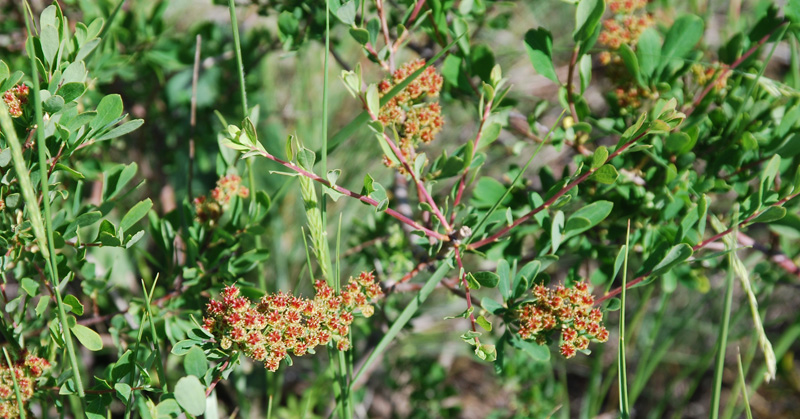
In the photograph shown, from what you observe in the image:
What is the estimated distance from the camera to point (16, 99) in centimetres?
69

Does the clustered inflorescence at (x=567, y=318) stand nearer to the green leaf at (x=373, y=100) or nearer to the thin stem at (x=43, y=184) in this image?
the green leaf at (x=373, y=100)

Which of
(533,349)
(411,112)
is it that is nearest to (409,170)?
(411,112)

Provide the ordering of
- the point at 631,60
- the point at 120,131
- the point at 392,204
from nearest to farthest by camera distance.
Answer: the point at 120,131 → the point at 631,60 → the point at 392,204

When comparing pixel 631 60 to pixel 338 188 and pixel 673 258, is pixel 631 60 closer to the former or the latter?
pixel 673 258

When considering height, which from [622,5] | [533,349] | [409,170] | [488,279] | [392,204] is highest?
[622,5]

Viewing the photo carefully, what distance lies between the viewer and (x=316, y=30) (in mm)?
994

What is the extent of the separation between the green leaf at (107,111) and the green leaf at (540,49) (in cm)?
56

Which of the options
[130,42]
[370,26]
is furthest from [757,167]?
[130,42]

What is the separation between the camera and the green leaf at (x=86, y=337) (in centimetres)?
73

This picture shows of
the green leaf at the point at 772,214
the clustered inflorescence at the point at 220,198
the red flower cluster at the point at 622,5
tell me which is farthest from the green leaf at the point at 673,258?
the clustered inflorescence at the point at 220,198

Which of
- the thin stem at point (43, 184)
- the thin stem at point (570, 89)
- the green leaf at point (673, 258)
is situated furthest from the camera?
the thin stem at point (570, 89)

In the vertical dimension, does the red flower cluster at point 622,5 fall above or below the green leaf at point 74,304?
above

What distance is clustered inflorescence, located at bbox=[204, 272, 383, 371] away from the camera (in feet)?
2.15

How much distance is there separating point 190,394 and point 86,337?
205 mm
